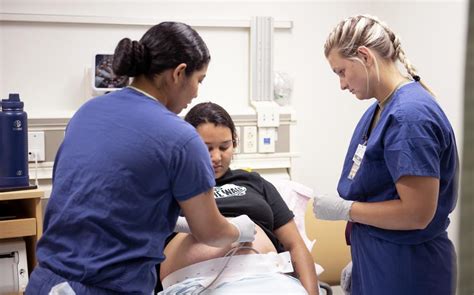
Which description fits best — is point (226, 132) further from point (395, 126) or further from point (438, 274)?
point (438, 274)

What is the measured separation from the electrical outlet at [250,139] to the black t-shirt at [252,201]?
734mm

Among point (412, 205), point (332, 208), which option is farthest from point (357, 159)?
point (412, 205)

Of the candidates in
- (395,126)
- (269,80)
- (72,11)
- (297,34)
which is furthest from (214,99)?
(395,126)

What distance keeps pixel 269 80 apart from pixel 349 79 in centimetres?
132

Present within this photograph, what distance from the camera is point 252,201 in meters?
2.04

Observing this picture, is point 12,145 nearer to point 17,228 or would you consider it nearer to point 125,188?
point 17,228

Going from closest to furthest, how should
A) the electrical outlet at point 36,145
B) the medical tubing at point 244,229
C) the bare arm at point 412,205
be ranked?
the bare arm at point 412,205
the medical tubing at point 244,229
the electrical outlet at point 36,145

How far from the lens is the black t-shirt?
201 cm

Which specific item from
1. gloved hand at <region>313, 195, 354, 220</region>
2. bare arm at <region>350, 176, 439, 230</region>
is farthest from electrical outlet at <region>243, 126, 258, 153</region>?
bare arm at <region>350, 176, 439, 230</region>

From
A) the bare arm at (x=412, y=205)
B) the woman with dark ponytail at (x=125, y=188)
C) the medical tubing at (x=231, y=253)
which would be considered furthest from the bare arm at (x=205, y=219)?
the bare arm at (x=412, y=205)

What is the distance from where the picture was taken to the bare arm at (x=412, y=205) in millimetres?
1475

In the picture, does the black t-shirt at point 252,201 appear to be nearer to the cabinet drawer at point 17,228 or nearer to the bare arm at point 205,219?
the bare arm at point 205,219

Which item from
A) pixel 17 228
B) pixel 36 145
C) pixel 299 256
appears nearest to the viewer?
pixel 299 256

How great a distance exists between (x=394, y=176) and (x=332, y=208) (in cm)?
32
